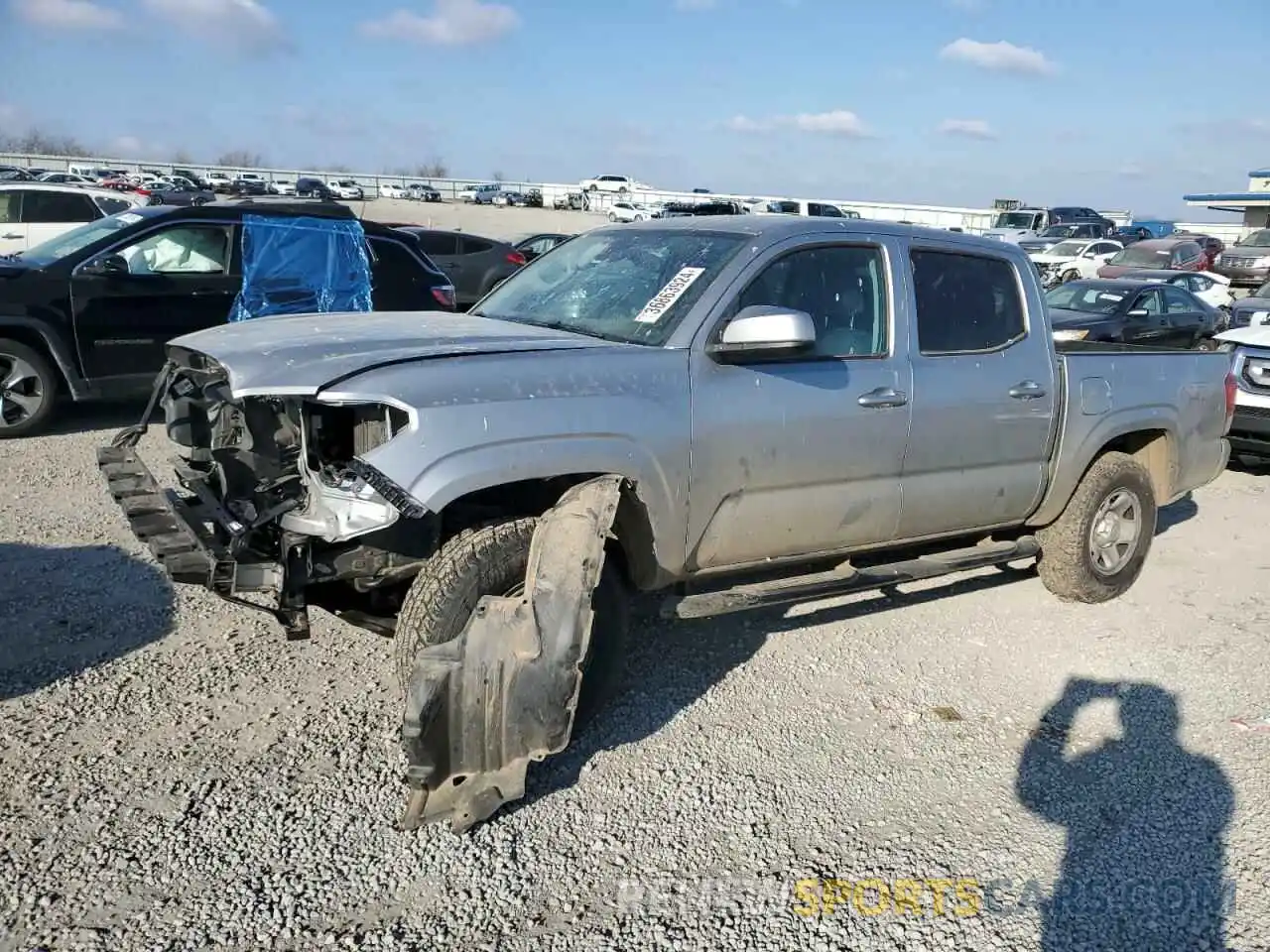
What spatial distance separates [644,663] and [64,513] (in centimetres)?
368

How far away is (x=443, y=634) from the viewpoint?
3320 millimetres

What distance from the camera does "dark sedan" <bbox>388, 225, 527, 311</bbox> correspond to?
14398mm

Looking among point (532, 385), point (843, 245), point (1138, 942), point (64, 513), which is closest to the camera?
point (1138, 942)

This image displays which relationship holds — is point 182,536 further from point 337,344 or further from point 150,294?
point 150,294

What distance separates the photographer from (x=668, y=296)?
397 cm

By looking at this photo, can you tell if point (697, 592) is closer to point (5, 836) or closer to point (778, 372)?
point (778, 372)

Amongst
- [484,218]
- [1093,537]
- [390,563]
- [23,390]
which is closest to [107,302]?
[23,390]

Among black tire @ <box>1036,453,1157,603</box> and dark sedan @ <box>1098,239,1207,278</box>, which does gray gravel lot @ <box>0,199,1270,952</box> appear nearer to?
black tire @ <box>1036,453,1157,603</box>

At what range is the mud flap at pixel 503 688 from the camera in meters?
2.97

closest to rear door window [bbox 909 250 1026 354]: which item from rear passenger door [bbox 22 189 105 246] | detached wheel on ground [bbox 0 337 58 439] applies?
detached wheel on ground [bbox 0 337 58 439]

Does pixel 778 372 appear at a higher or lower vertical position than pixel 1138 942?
higher

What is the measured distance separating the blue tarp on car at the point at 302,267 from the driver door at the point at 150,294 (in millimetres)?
136

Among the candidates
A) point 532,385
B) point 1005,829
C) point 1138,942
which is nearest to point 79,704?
point 532,385

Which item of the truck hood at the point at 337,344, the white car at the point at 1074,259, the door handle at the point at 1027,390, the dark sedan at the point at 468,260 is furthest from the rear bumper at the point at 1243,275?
the truck hood at the point at 337,344
